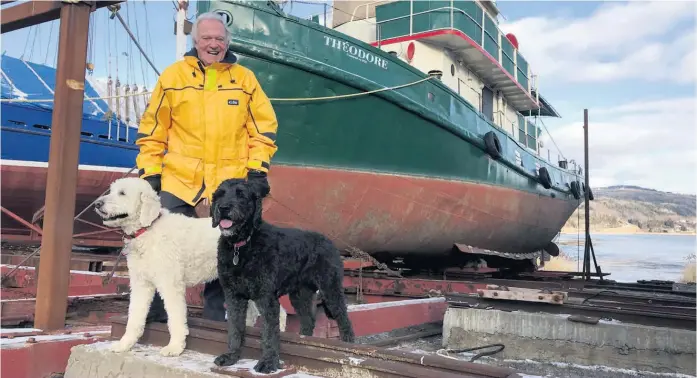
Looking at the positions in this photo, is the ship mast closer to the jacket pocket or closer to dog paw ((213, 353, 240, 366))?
the jacket pocket

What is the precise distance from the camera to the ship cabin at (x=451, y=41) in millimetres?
8547

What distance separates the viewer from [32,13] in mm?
3400

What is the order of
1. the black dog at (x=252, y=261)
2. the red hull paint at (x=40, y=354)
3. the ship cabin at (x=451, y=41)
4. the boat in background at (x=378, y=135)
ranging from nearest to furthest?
the black dog at (x=252, y=261) < the red hull paint at (x=40, y=354) < the boat in background at (x=378, y=135) < the ship cabin at (x=451, y=41)

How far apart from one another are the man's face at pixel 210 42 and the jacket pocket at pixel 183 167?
513 mm

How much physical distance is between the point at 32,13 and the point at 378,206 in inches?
182

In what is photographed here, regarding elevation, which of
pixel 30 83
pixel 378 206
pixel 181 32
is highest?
pixel 30 83

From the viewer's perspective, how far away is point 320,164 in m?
6.64

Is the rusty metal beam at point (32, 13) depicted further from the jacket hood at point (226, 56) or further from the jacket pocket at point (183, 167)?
the jacket pocket at point (183, 167)

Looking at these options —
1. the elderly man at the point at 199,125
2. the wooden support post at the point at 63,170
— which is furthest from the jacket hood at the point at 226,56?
the wooden support post at the point at 63,170

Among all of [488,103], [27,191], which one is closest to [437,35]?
[488,103]

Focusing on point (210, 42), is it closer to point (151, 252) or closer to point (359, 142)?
point (151, 252)

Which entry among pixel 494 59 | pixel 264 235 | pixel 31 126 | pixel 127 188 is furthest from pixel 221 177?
pixel 31 126

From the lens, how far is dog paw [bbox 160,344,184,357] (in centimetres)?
230

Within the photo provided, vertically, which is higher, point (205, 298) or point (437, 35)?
point (437, 35)
